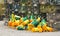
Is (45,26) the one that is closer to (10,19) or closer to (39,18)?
(39,18)

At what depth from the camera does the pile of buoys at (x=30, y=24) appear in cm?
720

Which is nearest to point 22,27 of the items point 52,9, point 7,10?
point 52,9

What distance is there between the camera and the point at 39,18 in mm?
7840

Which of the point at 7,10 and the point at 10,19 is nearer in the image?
the point at 10,19

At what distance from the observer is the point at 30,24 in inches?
296

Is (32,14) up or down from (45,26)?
up

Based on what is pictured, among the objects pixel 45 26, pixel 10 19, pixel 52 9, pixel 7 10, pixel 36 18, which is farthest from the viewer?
pixel 7 10

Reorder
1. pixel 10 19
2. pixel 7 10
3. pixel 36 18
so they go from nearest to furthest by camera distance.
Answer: pixel 36 18, pixel 10 19, pixel 7 10

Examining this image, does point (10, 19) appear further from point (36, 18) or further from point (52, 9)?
point (52, 9)

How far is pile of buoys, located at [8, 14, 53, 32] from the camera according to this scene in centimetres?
720

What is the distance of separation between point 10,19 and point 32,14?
0.91 meters

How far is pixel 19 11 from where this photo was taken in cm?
915

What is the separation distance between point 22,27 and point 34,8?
1089mm

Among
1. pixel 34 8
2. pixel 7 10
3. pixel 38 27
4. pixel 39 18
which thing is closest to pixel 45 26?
pixel 38 27
